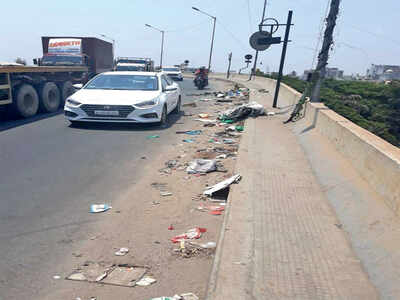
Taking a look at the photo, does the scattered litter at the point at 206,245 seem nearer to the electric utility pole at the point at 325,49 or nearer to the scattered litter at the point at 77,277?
the scattered litter at the point at 77,277

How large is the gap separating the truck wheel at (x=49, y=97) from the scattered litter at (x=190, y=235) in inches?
373

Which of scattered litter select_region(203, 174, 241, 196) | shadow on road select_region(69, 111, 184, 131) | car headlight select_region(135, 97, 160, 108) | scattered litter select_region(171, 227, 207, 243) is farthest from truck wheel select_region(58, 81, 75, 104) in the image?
scattered litter select_region(171, 227, 207, 243)

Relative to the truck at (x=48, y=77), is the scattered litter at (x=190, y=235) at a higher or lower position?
lower

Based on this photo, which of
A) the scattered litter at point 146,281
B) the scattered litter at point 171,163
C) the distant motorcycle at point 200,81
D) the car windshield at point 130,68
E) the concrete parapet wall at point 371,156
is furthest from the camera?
the distant motorcycle at point 200,81

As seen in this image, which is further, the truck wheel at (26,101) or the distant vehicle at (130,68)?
the distant vehicle at (130,68)

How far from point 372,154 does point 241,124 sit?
20.5ft

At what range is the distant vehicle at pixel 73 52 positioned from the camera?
16891 millimetres

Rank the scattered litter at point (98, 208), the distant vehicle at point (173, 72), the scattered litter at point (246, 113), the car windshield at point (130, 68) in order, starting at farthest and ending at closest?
1. the distant vehicle at point (173, 72)
2. the car windshield at point (130, 68)
3. the scattered litter at point (246, 113)
4. the scattered litter at point (98, 208)

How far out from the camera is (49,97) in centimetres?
1173

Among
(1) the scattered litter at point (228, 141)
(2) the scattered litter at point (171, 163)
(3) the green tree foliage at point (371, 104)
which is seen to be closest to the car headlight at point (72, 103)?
(2) the scattered litter at point (171, 163)

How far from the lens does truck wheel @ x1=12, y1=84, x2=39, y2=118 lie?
980cm

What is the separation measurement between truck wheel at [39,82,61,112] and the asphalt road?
2.37m

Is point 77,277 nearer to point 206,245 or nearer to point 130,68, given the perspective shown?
point 206,245

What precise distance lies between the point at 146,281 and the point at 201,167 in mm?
3148
